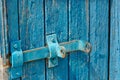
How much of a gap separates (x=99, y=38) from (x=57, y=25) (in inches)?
11.7

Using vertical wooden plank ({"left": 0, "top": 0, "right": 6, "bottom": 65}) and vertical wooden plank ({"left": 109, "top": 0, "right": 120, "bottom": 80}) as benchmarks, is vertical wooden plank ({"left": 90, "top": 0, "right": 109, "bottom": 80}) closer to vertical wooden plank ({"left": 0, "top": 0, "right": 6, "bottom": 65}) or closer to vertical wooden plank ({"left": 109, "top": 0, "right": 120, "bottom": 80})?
vertical wooden plank ({"left": 109, "top": 0, "right": 120, "bottom": 80})

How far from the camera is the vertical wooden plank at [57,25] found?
175 cm

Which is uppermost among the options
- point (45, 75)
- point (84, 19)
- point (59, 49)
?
point (84, 19)

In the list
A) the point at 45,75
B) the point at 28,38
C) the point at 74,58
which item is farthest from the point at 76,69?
the point at 28,38

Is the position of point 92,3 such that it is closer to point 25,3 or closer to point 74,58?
point 74,58

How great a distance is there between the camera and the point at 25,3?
1652mm

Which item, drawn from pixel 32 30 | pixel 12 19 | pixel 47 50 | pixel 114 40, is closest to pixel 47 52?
pixel 47 50

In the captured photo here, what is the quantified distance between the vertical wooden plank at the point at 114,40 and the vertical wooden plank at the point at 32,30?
0.46 m

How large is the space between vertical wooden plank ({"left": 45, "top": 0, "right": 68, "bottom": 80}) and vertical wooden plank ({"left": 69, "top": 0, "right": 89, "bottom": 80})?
4 centimetres

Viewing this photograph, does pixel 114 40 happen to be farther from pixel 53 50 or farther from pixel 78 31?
pixel 53 50

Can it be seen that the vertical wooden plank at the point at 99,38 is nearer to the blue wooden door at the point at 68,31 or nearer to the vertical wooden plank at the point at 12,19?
the blue wooden door at the point at 68,31

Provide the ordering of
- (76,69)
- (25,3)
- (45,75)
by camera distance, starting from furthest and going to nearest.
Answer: (76,69) → (45,75) → (25,3)

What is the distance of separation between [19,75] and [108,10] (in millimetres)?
619

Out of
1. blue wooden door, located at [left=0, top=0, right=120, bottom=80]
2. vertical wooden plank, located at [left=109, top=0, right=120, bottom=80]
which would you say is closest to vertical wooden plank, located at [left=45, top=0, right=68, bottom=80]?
blue wooden door, located at [left=0, top=0, right=120, bottom=80]
